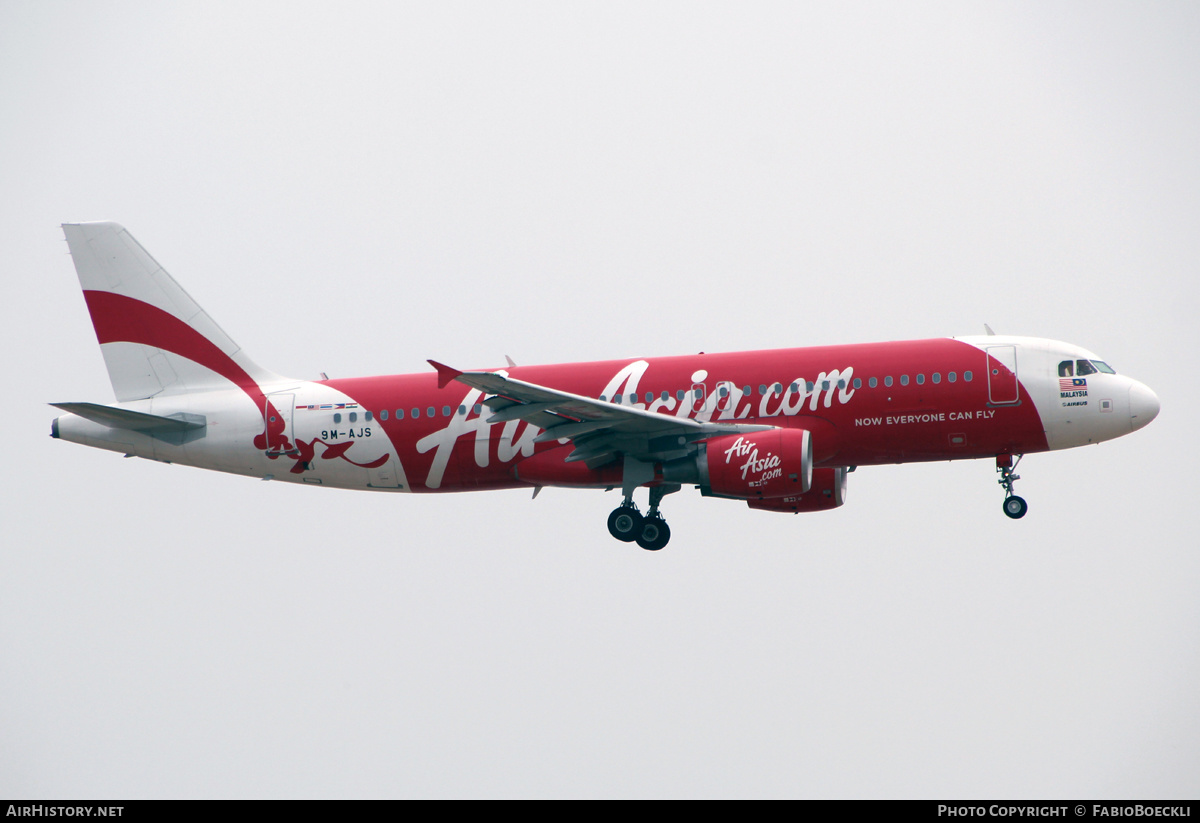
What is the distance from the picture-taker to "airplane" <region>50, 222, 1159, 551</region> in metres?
32.9

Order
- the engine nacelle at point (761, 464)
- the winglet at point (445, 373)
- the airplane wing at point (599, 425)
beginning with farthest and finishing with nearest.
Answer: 1. the engine nacelle at point (761, 464)
2. the airplane wing at point (599, 425)
3. the winglet at point (445, 373)

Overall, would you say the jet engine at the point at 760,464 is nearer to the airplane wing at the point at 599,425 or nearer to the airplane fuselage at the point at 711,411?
the airplane wing at the point at 599,425

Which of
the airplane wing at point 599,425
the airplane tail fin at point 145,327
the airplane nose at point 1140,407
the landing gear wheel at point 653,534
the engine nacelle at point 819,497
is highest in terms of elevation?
the airplane tail fin at point 145,327

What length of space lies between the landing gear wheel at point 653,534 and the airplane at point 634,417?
56 mm

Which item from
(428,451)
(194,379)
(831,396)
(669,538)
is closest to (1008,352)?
(831,396)

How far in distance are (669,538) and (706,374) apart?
477 cm

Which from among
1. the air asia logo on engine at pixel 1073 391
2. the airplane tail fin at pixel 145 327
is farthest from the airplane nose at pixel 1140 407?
the airplane tail fin at pixel 145 327

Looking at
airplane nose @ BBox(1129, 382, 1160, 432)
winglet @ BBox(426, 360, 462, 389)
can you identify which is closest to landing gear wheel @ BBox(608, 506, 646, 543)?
winglet @ BBox(426, 360, 462, 389)

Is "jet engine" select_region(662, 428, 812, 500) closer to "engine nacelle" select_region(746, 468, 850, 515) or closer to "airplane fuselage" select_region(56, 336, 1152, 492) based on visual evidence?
"airplane fuselage" select_region(56, 336, 1152, 492)

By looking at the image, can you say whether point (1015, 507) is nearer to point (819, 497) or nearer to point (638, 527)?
point (819, 497)

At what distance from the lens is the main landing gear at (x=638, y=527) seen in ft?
114

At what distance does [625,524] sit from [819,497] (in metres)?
6.46

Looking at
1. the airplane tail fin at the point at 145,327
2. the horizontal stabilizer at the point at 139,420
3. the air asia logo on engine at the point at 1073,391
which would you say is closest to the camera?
the air asia logo on engine at the point at 1073,391

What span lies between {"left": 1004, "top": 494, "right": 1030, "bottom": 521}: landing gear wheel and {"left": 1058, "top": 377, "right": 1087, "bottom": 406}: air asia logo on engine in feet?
9.69
